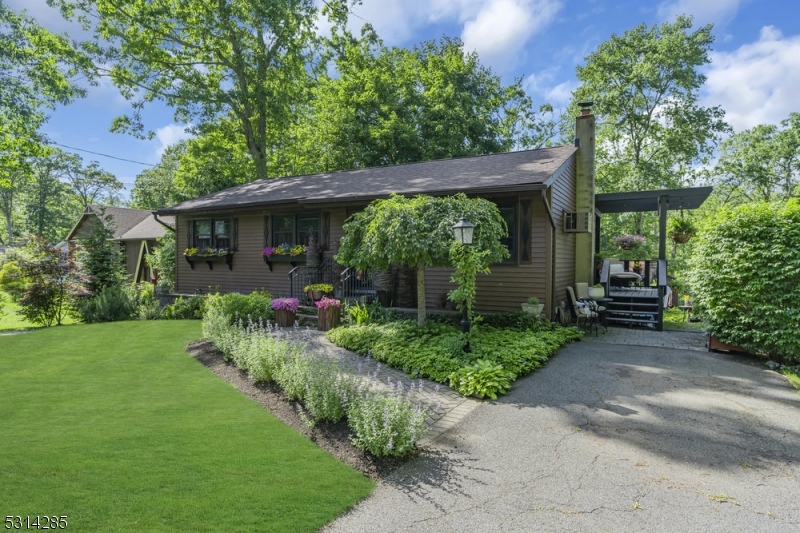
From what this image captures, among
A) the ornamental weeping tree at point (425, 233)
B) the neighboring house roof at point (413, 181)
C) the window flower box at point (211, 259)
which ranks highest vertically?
the neighboring house roof at point (413, 181)

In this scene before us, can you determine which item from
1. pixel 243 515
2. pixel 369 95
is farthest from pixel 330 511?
pixel 369 95

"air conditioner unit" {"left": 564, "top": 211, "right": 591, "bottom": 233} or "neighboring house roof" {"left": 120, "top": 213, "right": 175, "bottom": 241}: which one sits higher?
"neighboring house roof" {"left": 120, "top": 213, "right": 175, "bottom": 241}

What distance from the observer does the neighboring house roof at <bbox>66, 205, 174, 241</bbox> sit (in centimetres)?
2420

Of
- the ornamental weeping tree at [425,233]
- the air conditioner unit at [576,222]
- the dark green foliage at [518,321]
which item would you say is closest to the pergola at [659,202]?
the air conditioner unit at [576,222]

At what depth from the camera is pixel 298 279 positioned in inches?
469

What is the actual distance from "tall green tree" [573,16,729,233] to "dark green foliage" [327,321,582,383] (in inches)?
724

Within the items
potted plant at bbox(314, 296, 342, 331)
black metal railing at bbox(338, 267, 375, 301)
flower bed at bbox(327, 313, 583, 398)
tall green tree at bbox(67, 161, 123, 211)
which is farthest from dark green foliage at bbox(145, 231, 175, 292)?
tall green tree at bbox(67, 161, 123, 211)

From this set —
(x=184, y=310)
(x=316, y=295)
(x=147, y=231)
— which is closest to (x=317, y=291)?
(x=316, y=295)

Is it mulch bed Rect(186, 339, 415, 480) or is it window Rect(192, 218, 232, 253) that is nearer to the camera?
mulch bed Rect(186, 339, 415, 480)

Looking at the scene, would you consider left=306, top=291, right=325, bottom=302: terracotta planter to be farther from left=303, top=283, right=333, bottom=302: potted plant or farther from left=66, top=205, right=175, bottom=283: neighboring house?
left=66, top=205, right=175, bottom=283: neighboring house

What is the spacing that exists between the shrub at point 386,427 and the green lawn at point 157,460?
0.31m

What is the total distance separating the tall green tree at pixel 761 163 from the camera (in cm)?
2645

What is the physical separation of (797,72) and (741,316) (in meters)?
19.4

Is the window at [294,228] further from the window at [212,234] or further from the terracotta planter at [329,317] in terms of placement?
the terracotta planter at [329,317]
